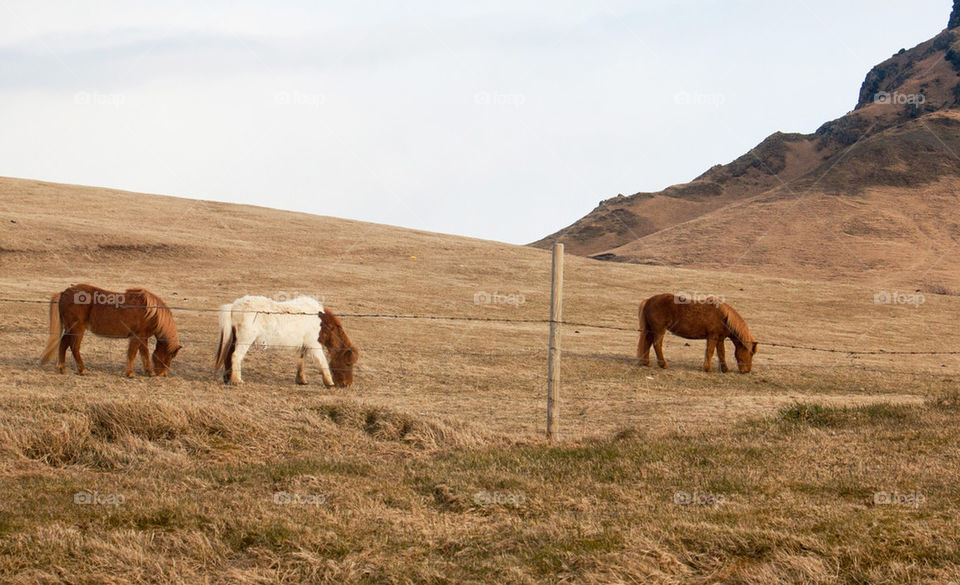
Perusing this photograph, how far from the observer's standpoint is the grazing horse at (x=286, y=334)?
1362 centimetres

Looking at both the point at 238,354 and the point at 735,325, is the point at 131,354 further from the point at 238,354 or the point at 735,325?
the point at 735,325

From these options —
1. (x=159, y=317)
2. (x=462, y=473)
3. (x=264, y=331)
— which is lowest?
(x=462, y=473)

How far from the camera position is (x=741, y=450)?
326 inches

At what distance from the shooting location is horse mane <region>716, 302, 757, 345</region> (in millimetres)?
18906

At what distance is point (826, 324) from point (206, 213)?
33.2 metres

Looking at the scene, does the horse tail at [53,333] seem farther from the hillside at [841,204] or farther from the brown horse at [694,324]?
the hillside at [841,204]

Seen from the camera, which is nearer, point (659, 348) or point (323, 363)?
point (323, 363)

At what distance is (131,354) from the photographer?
1347cm

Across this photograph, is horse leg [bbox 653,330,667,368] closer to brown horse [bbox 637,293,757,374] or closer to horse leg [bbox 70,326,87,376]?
brown horse [bbox 637,293,757,374]

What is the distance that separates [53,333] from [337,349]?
4703mm

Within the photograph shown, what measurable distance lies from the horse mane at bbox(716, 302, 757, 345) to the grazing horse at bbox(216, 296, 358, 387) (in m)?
9.57

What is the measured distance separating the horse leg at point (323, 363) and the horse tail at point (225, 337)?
140 cm

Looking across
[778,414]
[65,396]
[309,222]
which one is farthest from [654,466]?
[309,222]

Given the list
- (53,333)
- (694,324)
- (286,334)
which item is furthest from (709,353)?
(53,333)
